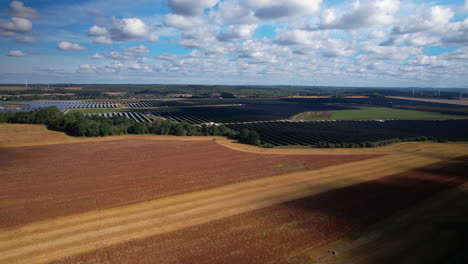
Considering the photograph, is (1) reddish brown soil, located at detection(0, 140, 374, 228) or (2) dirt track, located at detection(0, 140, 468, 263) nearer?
(2) dirt track, located at detection(0, 140, 468, 263)

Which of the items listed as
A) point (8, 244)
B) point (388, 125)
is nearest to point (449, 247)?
point (8, 244)

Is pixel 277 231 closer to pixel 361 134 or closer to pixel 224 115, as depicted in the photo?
pixel 361 134

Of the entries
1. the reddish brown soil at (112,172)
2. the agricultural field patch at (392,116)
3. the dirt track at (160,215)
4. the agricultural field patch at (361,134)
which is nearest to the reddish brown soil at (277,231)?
the dirt track at (160,215)

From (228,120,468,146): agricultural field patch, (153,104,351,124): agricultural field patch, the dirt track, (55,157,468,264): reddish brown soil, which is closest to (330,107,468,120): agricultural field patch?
(228,120,468,146): agricultural field patch

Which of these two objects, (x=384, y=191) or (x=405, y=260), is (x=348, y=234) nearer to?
(x=405, y=260)

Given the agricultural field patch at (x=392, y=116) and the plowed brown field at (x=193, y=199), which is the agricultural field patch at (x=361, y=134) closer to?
the plowed brown field at (x=193, y=199)

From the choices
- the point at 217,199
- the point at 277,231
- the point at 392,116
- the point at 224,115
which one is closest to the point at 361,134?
the point at 392,116

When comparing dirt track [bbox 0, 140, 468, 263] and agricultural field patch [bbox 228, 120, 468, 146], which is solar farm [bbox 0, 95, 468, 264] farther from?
agricultural field patch [bbox 228, 120, 468, 146]
